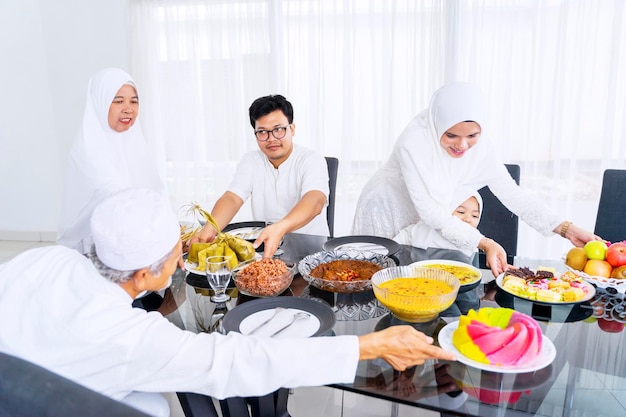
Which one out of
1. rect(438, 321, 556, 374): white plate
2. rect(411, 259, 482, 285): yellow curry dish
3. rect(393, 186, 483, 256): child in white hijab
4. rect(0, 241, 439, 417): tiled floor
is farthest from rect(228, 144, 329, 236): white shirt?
rect(438, 321, 556, 374): white plate

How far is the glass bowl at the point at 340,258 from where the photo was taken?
1.39 m

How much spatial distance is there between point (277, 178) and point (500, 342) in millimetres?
1663

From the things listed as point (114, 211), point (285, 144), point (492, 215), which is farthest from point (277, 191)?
point (114, 211)

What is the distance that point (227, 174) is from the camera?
4.20 metres

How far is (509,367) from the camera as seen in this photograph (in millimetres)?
1006

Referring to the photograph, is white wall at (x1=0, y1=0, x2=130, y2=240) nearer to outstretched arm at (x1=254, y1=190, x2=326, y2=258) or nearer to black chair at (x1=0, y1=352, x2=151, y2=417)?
outstretched arm at (x1=254, y1=190, x2=326, y2=258)

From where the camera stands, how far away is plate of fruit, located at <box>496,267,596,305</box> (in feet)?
4.38

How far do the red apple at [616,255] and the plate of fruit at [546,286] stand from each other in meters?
0.14

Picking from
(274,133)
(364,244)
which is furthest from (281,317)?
(274,133)

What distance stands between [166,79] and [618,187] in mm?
3502

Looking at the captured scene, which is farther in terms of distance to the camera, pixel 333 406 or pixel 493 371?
pixel 333 406

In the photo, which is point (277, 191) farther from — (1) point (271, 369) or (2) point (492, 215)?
(1) point (271, 369)

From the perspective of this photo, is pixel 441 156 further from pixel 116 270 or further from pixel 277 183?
pixel 116 270

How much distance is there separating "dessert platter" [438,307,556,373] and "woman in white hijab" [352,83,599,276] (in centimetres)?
72
